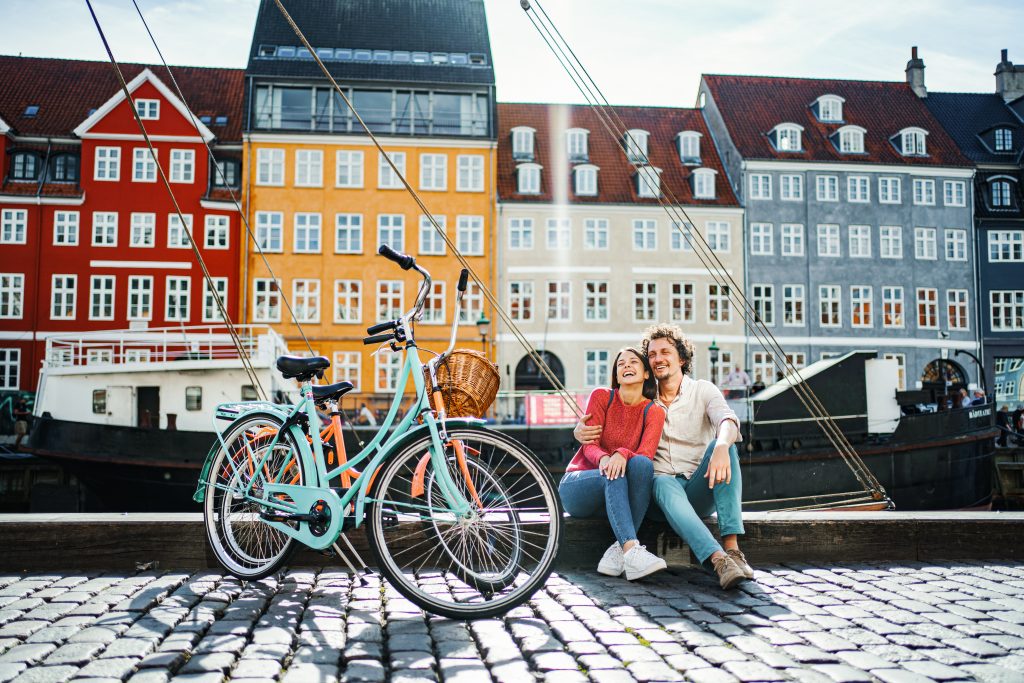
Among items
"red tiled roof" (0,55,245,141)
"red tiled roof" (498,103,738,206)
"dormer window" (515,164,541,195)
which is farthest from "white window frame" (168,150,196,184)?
"dormer window" (515,164,541,195)

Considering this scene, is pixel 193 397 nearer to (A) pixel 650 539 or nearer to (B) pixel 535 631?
(A) pixel 650 539

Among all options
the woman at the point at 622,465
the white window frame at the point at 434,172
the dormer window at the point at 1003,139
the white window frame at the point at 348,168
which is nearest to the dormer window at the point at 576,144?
the white window frame at the point at 434,172

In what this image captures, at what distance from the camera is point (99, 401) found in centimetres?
1781

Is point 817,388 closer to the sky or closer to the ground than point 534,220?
closer to the ground

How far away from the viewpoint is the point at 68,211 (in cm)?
3144

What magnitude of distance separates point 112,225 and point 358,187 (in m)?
8.04

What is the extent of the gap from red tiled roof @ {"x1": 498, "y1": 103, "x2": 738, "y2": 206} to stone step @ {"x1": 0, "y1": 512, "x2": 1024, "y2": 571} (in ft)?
92.3

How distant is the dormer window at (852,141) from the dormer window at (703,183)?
5.14 metres

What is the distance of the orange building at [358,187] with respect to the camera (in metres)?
31.4

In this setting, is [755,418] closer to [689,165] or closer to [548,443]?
[548,443]

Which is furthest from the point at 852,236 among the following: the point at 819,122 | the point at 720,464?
the point at 720,464

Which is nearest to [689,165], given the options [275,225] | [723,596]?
[275,225]

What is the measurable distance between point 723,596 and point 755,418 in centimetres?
1293

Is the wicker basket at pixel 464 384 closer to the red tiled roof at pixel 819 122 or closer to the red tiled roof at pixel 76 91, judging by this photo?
the red tiled roof at pixel 76 91
